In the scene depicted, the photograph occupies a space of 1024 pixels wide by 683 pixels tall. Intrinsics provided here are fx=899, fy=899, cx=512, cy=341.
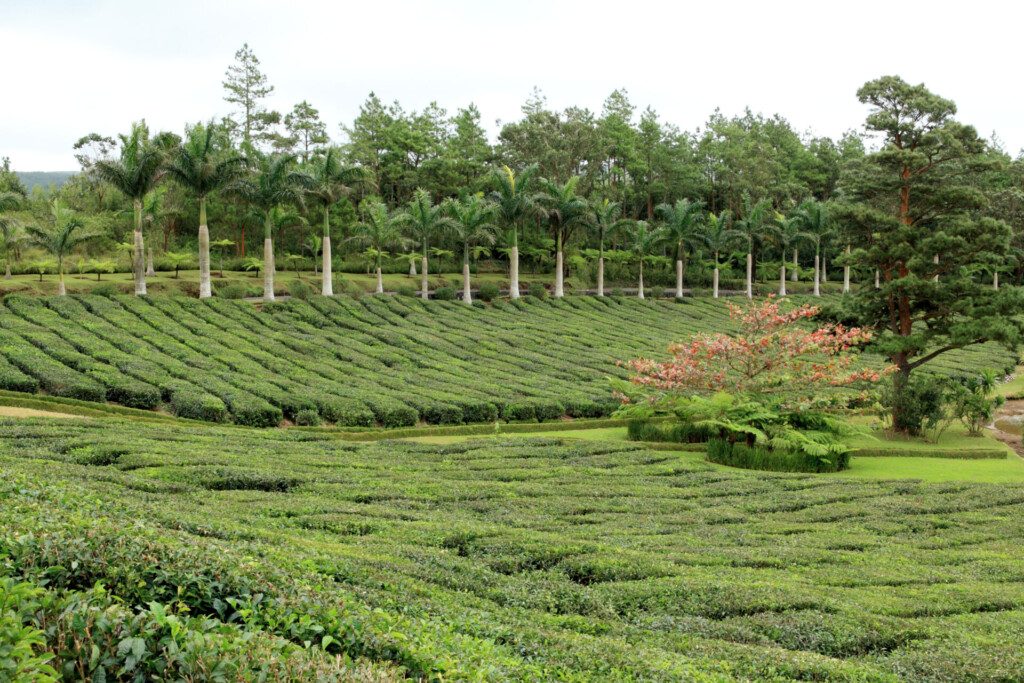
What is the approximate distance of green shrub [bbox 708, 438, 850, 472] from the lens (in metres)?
20.8

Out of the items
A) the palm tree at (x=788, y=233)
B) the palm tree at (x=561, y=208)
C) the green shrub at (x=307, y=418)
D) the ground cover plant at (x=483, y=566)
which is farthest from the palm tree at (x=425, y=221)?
the ground cover plant at (x=483, y=566)

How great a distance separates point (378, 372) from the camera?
30.9 metres

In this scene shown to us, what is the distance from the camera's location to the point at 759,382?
75.6ft

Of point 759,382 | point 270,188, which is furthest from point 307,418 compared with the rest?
point 270,188

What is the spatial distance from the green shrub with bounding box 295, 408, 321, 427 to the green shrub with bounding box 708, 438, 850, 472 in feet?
36.4

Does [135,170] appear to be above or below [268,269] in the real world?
above

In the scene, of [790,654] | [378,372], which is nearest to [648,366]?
[378,372]

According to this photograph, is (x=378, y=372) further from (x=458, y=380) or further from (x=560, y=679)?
(x=560, y=679)

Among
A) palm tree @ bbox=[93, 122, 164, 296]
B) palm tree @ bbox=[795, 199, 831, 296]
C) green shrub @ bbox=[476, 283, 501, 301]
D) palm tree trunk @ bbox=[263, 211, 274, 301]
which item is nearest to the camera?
palm tree @ bbox=[93, 122, 164, 296]

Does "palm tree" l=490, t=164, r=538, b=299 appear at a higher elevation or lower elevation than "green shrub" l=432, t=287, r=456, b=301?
higher

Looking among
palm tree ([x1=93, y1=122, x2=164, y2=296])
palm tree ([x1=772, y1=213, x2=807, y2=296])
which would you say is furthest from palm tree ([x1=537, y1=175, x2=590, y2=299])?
palm tree ([x1=93, y1=122, x2=164, y2=296])

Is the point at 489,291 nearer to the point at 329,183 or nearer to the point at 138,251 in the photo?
the point at 329,183

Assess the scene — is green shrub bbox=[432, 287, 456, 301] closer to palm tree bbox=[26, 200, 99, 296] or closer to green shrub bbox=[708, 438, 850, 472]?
palm tree bbox=[26, 200, 99, 296]

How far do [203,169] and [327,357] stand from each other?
1038 cm
